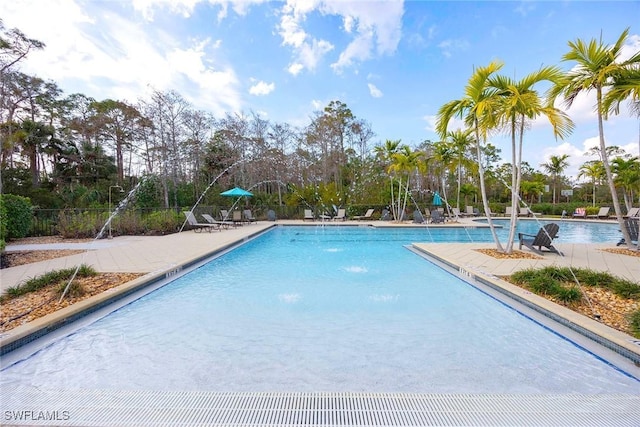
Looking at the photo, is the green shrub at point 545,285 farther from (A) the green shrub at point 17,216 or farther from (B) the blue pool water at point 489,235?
(A) the green shrub at point 17,216

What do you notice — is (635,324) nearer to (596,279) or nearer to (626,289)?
(626,289)

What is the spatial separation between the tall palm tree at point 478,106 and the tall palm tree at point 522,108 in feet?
0.61

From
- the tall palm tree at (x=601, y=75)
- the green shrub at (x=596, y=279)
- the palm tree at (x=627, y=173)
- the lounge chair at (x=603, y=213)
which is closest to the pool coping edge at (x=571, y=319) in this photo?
the green shrub at (x=596, y=279)

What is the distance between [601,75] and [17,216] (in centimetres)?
1609

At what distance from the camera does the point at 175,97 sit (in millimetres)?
20438

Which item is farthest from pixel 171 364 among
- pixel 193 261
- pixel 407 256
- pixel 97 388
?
pixel 407 256

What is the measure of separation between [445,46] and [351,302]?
13.9m

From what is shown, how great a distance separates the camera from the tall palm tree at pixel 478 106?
22.7ft

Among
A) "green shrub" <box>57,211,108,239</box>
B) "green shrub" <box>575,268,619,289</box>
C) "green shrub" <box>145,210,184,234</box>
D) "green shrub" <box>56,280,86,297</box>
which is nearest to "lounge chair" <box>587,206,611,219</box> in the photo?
"green shrub" <box>575,268,619,289</box>

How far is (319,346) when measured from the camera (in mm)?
3361

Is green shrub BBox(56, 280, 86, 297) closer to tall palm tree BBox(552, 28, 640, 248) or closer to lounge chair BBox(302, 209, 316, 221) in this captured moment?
tall palm tree BBox(552, 28, 640, 248)

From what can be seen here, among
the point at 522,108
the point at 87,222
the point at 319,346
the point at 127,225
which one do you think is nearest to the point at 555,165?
the point at 522,108

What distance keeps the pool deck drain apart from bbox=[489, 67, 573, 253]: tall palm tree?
5.49 m

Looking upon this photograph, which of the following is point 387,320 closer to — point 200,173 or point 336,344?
point 336,344
